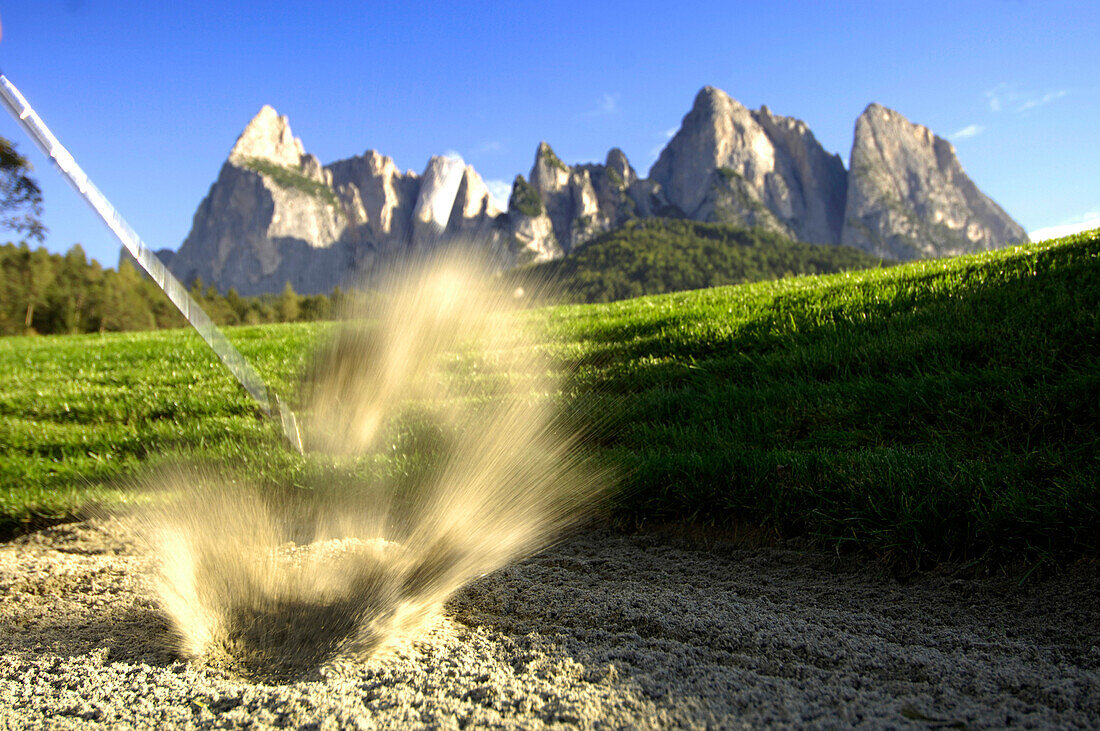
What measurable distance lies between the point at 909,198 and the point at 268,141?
198m

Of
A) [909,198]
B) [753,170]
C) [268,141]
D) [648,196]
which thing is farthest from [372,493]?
[268,141]

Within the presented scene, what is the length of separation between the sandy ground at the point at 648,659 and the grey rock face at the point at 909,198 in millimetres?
176029

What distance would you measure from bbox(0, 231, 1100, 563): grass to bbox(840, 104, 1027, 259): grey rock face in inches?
6786

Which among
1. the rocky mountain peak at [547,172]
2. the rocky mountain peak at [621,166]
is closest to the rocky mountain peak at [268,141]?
the rocky mountain peak at [547,172]

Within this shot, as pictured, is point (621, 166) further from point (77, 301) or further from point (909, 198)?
point (77, 301)

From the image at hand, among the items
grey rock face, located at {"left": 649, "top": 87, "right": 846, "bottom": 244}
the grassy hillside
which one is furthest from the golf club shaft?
grey rock face, located at {"left": 649, "top": 87, "right": 846, "bottom": 244}

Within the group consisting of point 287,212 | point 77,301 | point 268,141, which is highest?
point 268,141

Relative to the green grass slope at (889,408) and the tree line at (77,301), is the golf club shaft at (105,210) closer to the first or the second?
the green grass slope at (889,408)

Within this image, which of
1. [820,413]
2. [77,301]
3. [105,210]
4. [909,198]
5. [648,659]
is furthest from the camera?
[909,198]

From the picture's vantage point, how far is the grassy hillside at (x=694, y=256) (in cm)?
9931

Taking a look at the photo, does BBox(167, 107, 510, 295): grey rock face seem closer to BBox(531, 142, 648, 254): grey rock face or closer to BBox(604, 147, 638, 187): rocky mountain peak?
BBox(531, 142, 648, 254): grey rock face

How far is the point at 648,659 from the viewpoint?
1.91m

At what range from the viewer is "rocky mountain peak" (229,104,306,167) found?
185 m

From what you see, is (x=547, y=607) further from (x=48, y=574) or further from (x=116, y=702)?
(x=48, y=574)
